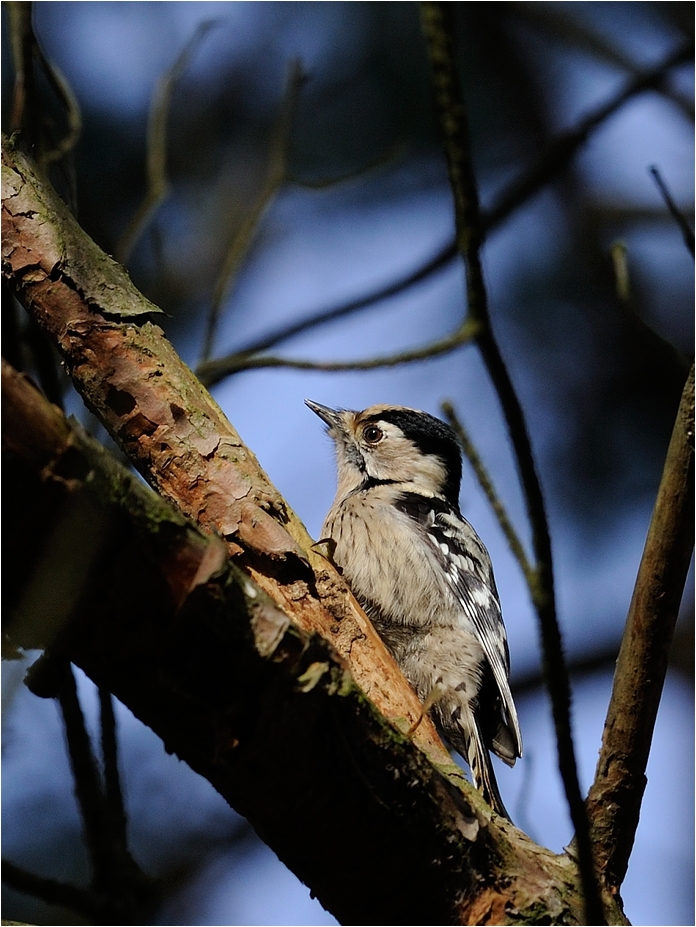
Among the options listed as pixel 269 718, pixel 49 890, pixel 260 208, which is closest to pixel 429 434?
pixel 260 208

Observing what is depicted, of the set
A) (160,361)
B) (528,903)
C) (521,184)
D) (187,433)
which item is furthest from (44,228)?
(521,184)

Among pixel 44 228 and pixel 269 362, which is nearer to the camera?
pixel 44 228

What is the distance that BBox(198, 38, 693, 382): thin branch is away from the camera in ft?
12.6

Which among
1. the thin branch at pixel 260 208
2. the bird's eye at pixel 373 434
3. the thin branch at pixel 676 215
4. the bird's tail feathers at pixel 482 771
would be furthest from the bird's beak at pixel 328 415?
the thin branch at pixel 676 215

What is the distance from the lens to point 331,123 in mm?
6512

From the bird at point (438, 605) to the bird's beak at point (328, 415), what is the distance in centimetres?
45

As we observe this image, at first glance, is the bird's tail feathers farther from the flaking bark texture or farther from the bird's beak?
the bird's beak

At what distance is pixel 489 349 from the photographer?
1697 millimetres

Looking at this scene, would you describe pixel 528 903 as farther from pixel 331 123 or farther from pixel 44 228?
pixel 331 123

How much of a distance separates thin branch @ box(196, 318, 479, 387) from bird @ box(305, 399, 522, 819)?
0.74 m

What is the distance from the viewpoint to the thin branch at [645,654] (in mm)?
2121

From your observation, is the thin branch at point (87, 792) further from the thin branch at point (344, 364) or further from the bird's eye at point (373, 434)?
the bird's eye at point (373, 434)

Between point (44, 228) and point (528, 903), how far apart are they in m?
2.23

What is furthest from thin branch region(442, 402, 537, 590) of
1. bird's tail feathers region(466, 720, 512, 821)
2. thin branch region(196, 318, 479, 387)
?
bird's tail feathers region(466, 720, 512, 821)
